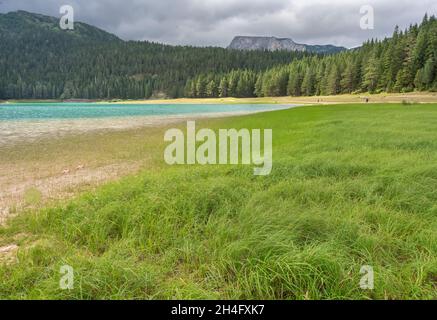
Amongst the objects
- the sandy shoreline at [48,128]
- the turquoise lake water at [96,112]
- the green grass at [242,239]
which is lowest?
the green grass at [242,239]

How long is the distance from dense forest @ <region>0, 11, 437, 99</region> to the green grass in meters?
72.6

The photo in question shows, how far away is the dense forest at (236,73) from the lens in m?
68.8

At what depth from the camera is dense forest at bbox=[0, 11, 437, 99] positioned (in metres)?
68.8

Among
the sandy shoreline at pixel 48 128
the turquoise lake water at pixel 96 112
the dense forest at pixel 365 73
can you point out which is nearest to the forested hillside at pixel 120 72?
the dense forest at pixel 365 73

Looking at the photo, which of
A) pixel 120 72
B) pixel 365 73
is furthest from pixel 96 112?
pixel 120 72

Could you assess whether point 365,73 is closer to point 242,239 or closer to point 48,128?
point 48,128

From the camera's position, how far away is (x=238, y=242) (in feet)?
12.3

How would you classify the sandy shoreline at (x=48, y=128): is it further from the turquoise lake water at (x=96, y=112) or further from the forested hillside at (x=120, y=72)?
the forested hillside at (x=120, y=72)

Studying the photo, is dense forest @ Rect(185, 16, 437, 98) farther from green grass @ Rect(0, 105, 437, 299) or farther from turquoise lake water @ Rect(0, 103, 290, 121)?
green grass @ Rect(0, 105, 437, 299)

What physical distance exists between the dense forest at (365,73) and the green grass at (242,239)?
71.8 metres

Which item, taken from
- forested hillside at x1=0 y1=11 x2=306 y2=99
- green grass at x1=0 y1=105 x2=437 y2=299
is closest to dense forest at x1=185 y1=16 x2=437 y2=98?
forested hillside at x1=0 y1=11 x2=306 y2=99
